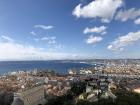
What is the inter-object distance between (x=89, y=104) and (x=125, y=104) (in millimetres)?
1796

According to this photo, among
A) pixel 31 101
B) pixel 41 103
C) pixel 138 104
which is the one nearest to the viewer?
pixel 138 104

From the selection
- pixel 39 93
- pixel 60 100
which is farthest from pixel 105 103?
pixel 39 93

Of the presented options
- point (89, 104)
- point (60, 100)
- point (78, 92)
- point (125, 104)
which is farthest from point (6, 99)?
point (125, 104)

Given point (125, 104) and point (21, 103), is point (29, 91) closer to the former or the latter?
point (21, 103)

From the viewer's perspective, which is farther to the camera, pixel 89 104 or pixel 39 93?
pixel 39 93

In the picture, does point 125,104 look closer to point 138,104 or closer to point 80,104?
point 138,104

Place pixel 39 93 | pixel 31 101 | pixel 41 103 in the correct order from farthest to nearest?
1. pixel 39 93
2. pixel 41 103
3. pixel 31 101

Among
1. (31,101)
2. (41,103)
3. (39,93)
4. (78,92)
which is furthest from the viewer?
(78,92)

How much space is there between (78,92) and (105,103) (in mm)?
7740

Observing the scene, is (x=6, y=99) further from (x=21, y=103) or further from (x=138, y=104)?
(x=138, y=104)

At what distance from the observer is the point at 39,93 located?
17.8m

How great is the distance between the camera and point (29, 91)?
15.7 metres

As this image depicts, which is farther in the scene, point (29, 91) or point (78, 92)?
point (78, 92)

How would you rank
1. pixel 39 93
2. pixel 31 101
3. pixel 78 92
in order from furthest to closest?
pixel 78 92 → pixel 39 93 → pixel 31 101
